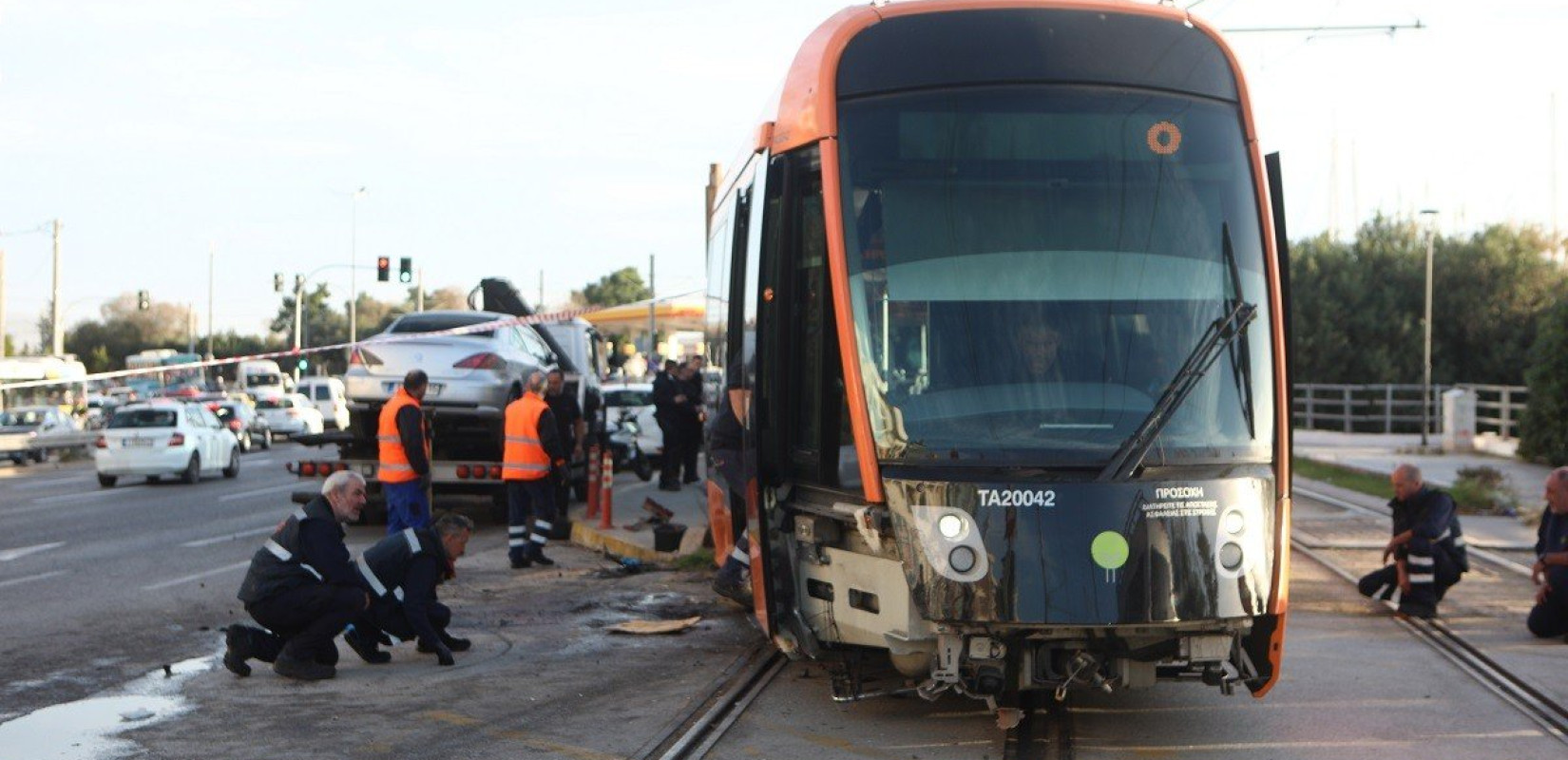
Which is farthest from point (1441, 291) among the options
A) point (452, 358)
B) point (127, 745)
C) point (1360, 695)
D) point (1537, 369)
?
point (127, 745)

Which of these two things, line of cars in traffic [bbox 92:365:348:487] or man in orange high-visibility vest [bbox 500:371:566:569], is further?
line of cars in traffic [bbox 92:365:348:487]

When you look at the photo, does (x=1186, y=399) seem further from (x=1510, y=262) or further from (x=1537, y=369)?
(x=1510, y=262)

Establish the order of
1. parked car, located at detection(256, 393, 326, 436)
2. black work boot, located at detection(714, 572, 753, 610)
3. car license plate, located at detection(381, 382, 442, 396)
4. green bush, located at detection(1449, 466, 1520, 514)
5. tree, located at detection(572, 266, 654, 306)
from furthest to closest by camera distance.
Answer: tree, located at detection(572, 266, 654, 306) < parked car, located at detection(256, 393, 326, 436) < green bush, located at detection(1449, 466, 1520, 514) < car license plate, located at detection(381, 382, 442, 396) < black work boot, located at detection(714, 572, 753, 610)

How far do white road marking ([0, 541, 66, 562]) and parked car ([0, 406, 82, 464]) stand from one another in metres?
22.9

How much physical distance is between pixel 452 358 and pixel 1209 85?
12.6 metres

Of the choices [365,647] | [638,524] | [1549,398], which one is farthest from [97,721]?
[1549,398]

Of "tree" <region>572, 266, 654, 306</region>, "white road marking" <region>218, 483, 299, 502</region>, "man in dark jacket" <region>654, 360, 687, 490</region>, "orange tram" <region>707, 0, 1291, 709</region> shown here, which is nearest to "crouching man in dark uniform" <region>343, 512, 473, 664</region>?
"orange tram" <region>707, 0, 1291, 709</region>

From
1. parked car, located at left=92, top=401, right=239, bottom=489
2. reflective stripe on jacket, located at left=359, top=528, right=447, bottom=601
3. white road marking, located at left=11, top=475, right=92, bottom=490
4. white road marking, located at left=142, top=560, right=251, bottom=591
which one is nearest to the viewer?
reflective stripe on jacket, located at left=359, top=528, right=447, bottom=601

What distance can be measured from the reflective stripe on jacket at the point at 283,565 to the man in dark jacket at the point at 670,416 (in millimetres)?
14591

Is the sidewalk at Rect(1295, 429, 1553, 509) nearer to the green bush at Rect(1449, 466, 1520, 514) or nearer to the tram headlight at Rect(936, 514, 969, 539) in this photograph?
the green bush at Rect(1449, 466, 1520, 514)

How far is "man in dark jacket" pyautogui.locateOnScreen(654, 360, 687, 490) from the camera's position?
24.5m

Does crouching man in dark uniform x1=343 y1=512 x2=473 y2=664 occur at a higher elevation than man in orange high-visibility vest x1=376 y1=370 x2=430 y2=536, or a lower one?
lower

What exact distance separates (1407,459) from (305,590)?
27.3 meters

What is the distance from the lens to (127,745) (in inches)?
313
